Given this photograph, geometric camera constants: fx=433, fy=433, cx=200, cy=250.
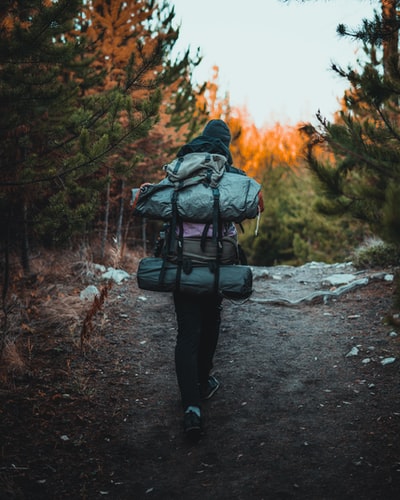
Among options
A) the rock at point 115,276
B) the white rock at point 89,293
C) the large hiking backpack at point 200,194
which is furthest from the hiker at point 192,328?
the rock at point 115,276

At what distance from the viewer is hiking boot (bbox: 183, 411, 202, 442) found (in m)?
2.63

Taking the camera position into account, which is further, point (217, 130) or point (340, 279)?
point (340, 279)

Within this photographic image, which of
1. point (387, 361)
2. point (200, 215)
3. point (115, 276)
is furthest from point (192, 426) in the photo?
point (115, 276)

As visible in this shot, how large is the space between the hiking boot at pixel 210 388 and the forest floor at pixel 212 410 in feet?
0.24

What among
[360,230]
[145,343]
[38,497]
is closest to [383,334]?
[145,343]

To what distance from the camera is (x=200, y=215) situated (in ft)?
8.54

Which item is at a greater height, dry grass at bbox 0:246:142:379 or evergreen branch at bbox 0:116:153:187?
evergreen branch at bbox 0:116:153:187

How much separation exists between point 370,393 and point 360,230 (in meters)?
10.3

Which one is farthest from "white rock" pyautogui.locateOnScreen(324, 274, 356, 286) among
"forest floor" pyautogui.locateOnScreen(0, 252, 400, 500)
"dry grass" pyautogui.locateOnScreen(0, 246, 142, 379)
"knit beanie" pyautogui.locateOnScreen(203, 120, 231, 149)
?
"knit beanie" pyautogui.locateOnScreen(203, 120, 231, 149)

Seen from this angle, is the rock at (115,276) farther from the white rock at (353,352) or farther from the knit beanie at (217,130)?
the knit beanie at (217,130)

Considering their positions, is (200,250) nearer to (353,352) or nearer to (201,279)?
(201,279)

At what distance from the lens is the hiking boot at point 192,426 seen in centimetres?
263

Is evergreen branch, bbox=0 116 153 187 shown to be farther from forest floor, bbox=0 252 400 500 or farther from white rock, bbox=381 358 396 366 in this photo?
white rock, bbox=381 358 396 366

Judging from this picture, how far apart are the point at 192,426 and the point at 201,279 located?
0.90 meters
